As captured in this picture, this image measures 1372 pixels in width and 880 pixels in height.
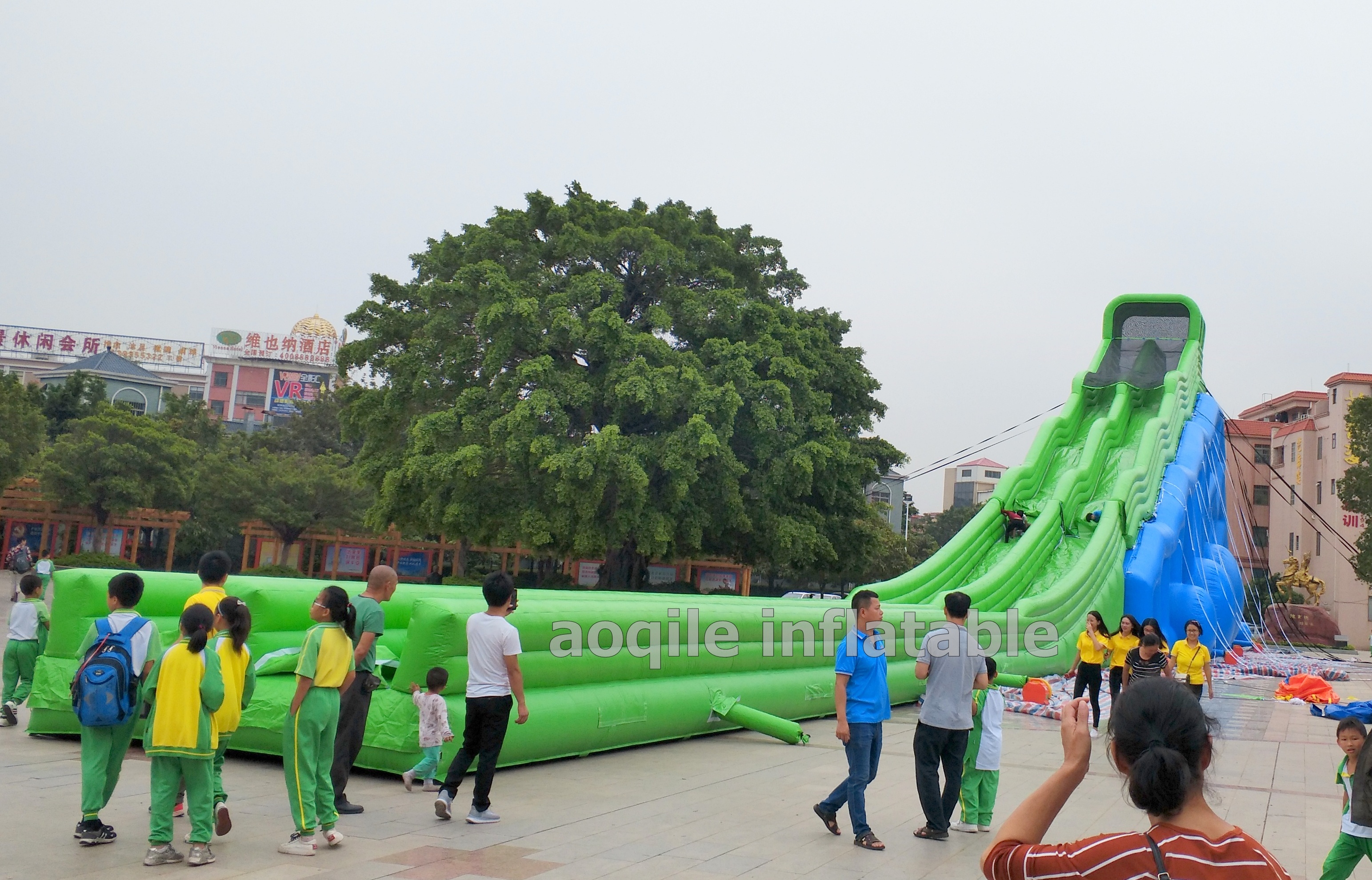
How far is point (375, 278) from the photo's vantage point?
26.4 m

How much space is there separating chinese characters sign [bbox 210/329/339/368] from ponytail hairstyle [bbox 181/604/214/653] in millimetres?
76900

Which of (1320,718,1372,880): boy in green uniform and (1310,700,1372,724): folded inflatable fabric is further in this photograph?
(1310,700,1372,724): folded inflatable fabric

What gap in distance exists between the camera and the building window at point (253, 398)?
78.2 metres

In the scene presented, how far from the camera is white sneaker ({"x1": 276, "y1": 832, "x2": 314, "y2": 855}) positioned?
5.50m

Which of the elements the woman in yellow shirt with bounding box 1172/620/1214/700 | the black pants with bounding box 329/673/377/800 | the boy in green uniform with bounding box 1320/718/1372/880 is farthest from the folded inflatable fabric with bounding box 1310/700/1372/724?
the black pants with bounding box 329/673/377/800

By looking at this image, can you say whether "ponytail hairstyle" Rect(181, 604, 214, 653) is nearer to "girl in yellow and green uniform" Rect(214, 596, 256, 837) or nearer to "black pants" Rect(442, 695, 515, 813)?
"girl in yellow and green uniform" Rect(214, 596, 256, 837)

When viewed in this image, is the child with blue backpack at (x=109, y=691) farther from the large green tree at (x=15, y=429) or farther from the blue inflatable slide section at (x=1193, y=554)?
the large green tree at (x=15, y=429)

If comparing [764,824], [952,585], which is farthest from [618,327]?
[764,824]

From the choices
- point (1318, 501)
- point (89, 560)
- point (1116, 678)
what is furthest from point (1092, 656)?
point (1318, 501)

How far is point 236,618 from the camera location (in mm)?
5738

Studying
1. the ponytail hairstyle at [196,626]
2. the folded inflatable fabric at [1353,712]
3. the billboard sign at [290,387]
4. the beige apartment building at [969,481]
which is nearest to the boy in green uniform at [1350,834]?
the folded inflatable fabric at [1353,712]

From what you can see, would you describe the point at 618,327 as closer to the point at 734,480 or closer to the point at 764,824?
the point at 734,480

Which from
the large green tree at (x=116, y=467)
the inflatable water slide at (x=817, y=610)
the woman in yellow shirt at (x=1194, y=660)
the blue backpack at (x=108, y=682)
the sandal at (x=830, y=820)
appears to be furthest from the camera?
the large green tree at (x=116, y=467)

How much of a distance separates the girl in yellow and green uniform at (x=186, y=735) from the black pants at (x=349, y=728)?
1.08 meters
